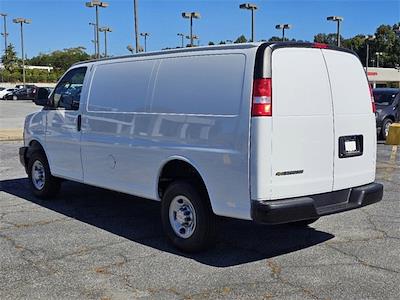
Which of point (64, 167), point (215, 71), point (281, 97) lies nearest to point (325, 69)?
point (281, 97)

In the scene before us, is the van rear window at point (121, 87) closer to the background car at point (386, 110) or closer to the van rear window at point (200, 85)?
the van rear window at point (200, 85)

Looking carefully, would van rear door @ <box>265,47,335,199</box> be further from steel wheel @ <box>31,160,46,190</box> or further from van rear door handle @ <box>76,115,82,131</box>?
steel wheel @ <box>31,160,46,190</box>

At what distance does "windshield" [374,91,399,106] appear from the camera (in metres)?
17.8

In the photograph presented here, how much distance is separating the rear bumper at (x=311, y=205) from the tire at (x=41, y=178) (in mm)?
4252

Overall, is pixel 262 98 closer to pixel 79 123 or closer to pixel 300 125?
pixel 300 125

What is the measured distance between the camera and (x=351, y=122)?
541 centimetres

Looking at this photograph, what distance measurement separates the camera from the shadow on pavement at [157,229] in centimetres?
550

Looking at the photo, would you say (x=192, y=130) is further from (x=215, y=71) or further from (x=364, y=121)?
(x=364, y=121)

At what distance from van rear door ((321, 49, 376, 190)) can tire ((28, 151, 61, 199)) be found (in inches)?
178

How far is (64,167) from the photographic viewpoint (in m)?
7.51

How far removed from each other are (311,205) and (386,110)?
1343 cm

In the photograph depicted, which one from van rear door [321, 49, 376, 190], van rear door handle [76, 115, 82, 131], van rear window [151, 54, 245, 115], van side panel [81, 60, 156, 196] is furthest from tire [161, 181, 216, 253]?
van rear door handle [76, 115, 82, 131]

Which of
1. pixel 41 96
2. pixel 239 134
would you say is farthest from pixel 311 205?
pixel 41 96

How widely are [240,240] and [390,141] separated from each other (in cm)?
1136
